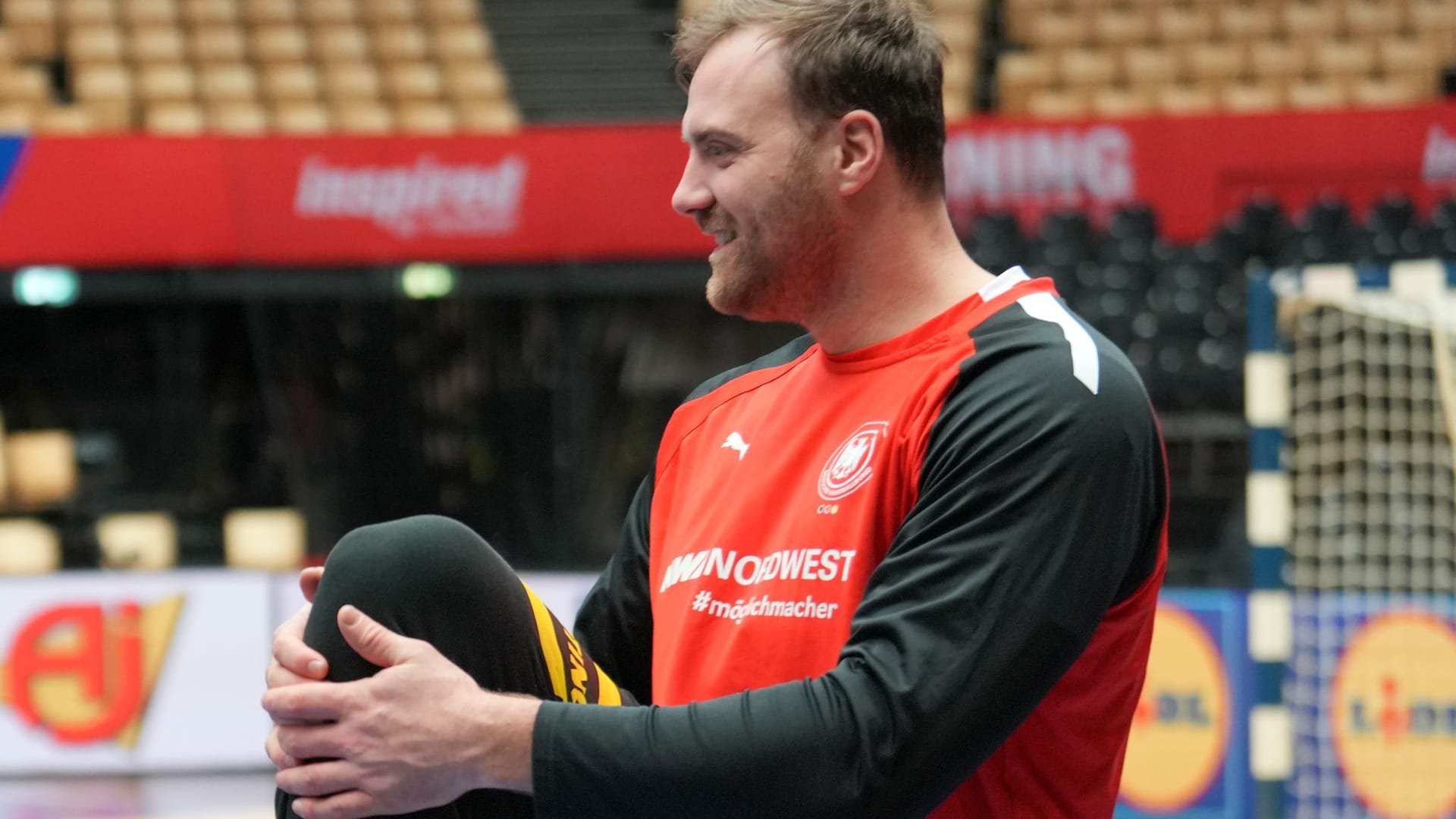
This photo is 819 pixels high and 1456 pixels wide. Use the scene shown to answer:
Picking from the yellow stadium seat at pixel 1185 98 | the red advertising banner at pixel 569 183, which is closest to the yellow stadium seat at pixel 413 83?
the red advertising banner at pixel 569 183

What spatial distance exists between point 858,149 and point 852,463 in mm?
300

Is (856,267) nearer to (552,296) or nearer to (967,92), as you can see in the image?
(552,296)

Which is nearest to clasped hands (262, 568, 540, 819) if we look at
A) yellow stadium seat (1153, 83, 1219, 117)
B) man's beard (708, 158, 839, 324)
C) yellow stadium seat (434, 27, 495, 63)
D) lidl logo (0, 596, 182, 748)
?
man's beard (708, 158, 839, 324)

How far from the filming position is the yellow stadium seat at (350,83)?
34.4ft

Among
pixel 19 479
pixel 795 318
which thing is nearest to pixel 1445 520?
pixel 795 318

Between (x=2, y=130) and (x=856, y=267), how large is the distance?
8.75 metres

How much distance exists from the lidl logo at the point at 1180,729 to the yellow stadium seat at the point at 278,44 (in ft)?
24.2

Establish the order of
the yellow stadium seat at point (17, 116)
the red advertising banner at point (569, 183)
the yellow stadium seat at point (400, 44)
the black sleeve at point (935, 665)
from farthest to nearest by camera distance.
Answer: the yellow stadium seat at point (400, 44), the yellow stadium seat at point (17, 116), the red advertising banner at point (569, 183), the black sleeve at point (935, 665)

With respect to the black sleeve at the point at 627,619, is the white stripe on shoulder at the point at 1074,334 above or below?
above

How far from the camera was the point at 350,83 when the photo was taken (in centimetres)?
1052

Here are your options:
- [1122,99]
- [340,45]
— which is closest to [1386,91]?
[1122,99]

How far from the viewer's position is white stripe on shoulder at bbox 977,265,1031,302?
158 centimetres

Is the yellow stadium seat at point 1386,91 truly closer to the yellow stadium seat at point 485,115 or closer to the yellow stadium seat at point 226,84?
Answer: the yellow stadium seat at point 485,115

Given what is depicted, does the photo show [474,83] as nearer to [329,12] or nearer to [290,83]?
[290,83]
